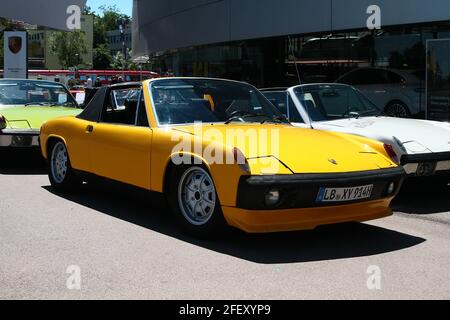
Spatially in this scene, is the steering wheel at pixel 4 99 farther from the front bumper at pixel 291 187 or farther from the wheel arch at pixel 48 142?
the front bumper at pixel 291 187

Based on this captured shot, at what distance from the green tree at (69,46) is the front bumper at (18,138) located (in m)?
73.5

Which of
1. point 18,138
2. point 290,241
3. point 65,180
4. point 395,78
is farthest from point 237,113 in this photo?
point 395,78

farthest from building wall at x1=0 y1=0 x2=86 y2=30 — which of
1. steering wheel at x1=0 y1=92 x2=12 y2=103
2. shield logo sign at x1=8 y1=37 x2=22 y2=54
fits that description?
steering wheel at x1=0 y1=92 x2=12 y2=103

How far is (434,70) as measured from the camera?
1162cm

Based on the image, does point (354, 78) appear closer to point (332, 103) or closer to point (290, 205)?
point (332, 103)

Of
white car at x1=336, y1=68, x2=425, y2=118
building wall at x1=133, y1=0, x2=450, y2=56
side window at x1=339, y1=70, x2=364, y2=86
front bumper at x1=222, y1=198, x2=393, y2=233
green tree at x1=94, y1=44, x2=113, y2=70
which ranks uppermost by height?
green tree at x1=94, y1=44, x2=113, y2=70

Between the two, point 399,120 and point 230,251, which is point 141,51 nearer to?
point 399,120

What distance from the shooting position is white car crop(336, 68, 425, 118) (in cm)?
1418

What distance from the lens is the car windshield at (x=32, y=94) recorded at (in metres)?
9.93

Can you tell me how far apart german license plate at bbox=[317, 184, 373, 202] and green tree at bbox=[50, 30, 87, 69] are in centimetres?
7834

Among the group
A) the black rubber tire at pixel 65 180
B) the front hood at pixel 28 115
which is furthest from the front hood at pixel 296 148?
the front hood at pixel 28 115

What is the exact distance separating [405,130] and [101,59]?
111 m

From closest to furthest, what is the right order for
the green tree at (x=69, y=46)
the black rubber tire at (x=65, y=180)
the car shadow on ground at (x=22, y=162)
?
the black rubber tire at (x=65, y=180), the car shadow on ground at (x=22, y=162), the green tree at (x=69, y=46)

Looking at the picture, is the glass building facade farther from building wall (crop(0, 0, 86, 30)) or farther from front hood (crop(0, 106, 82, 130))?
building wall (crop(0, 0, 86, 30))
